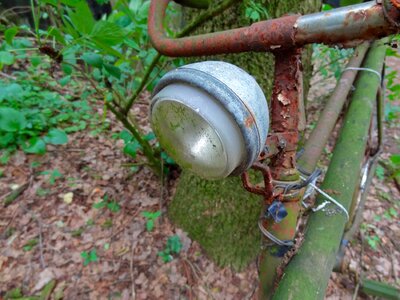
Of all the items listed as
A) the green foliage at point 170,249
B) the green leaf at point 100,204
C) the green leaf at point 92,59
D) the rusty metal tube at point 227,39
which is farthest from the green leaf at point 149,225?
the rusty metal tube at point 227,39

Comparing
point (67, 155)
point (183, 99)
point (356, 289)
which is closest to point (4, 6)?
point (67, 155)

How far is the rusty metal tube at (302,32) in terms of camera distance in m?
0.52

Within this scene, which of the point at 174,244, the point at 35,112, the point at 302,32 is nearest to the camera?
the point at 302,32

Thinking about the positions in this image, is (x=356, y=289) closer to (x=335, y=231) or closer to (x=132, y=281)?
(x=335, y=231)

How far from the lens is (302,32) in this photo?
611 millimetres

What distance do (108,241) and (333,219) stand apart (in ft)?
4.41

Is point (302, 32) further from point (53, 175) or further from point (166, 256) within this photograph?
point (53, 175)

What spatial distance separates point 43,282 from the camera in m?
1.63

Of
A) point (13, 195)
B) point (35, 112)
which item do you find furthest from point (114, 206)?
point (35, 112)

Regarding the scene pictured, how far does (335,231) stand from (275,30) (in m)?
0.62

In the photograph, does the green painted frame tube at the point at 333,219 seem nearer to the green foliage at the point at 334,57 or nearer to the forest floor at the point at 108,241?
the green foliage at the point at 334,57

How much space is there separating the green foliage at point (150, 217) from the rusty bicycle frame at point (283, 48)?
1.10 m

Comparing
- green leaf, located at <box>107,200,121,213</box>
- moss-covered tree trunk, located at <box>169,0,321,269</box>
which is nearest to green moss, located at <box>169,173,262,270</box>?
moss-covered tree trunk, located at <box>169,0,321,269</box>

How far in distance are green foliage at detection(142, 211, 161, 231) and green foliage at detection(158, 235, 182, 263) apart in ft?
0.50
